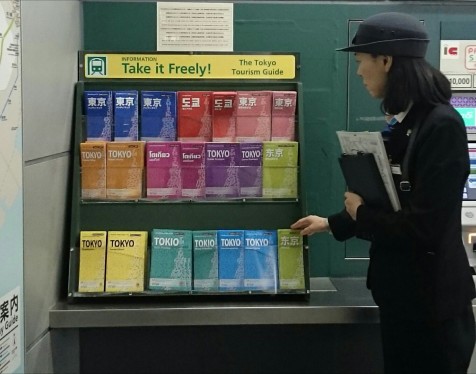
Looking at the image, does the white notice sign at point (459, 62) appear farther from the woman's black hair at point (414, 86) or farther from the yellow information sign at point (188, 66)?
the woman's black hair at point (414, 86)

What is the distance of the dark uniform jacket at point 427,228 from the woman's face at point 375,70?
0.15 m

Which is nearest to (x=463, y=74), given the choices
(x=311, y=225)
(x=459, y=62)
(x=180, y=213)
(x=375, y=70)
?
(x=459, y=62)

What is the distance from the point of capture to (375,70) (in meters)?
2.44

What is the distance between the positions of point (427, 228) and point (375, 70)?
1.92 feet

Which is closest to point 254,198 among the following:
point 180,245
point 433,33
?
point 180,245

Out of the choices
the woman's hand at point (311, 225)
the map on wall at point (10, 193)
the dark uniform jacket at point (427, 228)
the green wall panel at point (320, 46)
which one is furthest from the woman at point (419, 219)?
the map on wall at point (10, 193)

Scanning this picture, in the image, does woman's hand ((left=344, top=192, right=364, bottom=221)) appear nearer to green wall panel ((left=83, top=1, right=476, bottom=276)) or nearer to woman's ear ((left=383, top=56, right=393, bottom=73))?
woman's ear ((left=383, top=56, right=393, bottom=73))

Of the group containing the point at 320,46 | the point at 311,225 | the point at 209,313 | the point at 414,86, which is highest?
the point at 320,46

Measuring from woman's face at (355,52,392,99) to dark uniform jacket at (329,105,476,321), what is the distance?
15cm

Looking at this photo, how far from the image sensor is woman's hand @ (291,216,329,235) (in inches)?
111

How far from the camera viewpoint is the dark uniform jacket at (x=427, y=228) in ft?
7.29

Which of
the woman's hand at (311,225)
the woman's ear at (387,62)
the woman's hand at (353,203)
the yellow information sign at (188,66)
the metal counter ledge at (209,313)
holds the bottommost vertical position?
the metal counter ledge at (209,313)

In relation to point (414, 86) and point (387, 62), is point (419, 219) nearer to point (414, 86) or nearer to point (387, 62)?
point (414, 86)

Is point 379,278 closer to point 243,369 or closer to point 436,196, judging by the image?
point 436,196
